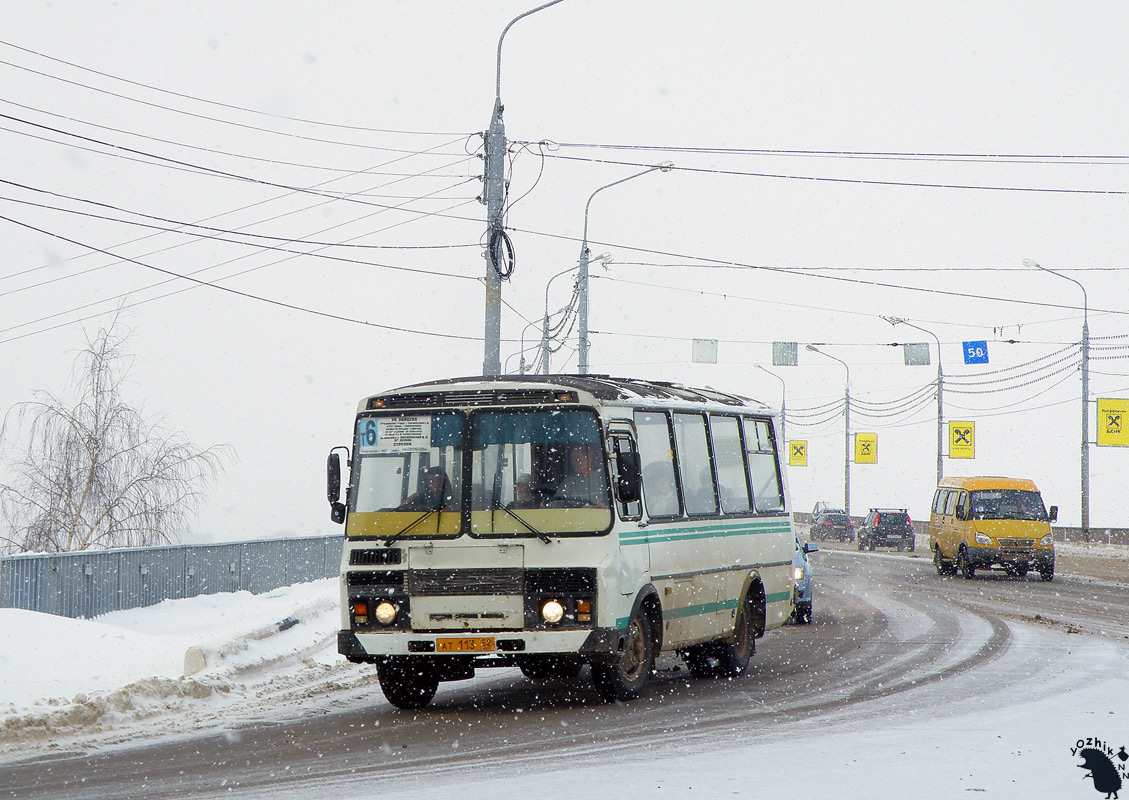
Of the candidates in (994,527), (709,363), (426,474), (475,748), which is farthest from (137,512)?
(709,363)

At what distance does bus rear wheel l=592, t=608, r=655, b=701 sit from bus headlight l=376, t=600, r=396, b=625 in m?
1.74

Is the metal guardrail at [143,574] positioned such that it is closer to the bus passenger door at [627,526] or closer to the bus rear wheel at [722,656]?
the bus rear wheel at [722,656]

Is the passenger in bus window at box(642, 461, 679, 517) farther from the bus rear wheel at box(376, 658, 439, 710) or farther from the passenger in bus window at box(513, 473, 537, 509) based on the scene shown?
the bus rear wheel at box(376, 658, 439, 710)

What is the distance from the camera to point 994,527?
Answer: 112 ft

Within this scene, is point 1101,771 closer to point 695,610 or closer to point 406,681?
point 695,610

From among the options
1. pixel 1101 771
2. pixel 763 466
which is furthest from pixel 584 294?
pixel 1101 771

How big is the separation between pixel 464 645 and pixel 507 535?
0.95 metres

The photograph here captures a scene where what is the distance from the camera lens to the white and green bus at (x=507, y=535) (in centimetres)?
1135

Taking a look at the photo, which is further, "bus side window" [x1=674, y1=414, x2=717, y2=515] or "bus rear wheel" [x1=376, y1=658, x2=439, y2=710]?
"bus side window" [x1=674, y1=414, x2=717, y2=515]

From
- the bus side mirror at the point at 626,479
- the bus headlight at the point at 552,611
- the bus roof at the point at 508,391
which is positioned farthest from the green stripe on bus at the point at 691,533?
the bus roof at the point at 508,391

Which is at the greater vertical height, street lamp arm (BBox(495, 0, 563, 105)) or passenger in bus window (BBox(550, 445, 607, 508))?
street lamp arm (BBox(495, 0, 563, 105))

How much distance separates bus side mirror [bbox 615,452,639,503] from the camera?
37.7 ft

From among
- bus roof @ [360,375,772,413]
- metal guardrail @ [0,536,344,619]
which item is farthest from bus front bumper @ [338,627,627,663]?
metal guardrail @ [0,536,344,619]

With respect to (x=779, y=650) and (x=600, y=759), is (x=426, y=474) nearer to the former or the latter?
(x=600, y=759)
